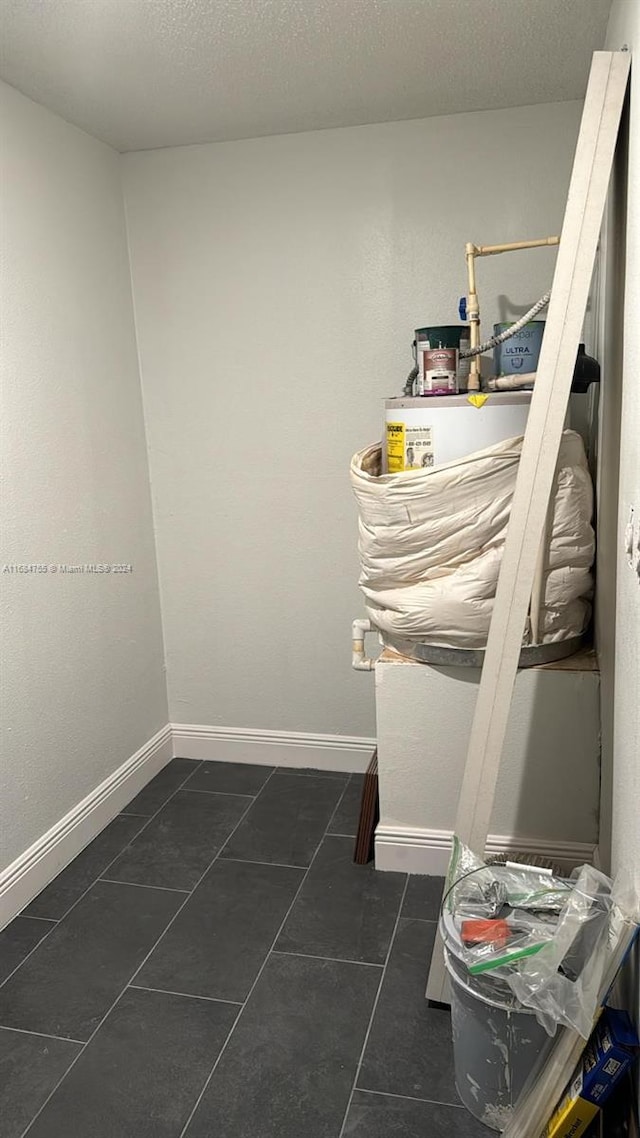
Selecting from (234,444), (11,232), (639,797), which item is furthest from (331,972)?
(11,232)

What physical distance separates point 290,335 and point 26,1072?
225cm

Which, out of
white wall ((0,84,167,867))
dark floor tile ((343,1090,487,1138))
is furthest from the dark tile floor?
white wall ((0,84,167,867))

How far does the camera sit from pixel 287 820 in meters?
2.73

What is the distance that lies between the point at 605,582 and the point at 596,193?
0.86m

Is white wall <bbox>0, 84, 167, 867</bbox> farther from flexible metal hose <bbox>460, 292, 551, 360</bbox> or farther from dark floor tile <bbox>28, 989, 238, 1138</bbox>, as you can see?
flexible metal hose <bbox>460, 292, 551, 360</bbox>

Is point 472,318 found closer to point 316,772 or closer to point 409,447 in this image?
point 409,447

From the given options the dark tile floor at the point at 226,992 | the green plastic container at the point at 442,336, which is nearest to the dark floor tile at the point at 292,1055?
the dark tile floor at the point at 226,992

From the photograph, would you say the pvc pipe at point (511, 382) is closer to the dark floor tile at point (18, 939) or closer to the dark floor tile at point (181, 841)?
the dark floor tile at point (181, 841)

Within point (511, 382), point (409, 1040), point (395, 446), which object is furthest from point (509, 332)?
point (409, 1040)

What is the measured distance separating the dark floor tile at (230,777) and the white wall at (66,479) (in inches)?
10.5

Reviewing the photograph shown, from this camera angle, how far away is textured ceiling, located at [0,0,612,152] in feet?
6.34

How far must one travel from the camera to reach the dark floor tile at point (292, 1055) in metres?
1.61

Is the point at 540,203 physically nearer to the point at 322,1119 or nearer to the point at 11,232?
the point at 11,232

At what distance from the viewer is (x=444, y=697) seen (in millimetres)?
2295
